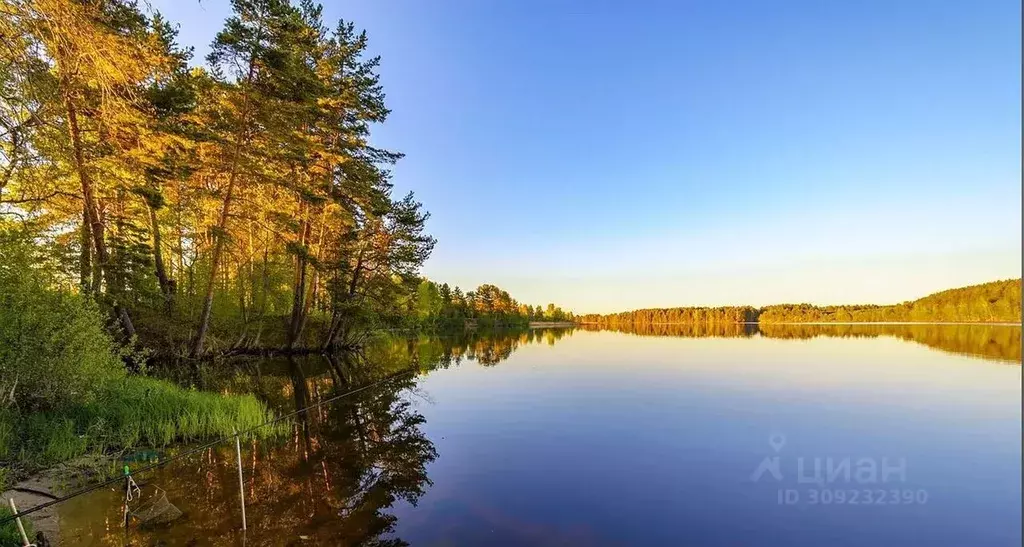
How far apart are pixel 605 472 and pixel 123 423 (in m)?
11.9

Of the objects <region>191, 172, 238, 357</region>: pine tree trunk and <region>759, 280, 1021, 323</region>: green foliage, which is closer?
<region>191, 172, 238, 357</region>: pine tree trunk

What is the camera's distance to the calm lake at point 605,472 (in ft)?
25.0

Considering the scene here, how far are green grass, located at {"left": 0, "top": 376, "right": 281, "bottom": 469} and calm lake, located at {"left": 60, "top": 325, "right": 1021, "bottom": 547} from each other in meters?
1.45

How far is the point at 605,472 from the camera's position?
1063cm

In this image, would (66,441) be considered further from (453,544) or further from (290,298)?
(290,298)

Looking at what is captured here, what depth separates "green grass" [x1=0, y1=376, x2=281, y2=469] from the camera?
360 inches

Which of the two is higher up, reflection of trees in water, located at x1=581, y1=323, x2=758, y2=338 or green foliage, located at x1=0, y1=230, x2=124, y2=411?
green foliage, located at x1=0, y1=230, x2=124, y2=411

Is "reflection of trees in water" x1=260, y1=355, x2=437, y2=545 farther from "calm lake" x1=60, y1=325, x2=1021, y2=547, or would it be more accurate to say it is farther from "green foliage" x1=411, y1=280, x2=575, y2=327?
"green foliage" x1=411, y1=280, x2=575, y2=327

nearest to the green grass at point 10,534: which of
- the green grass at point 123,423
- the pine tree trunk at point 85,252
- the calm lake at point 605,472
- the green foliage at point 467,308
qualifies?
the calm lake at point 605,472

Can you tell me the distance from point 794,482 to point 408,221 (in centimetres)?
3162

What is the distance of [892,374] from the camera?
26.5 meters

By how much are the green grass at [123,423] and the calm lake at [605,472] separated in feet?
4.75

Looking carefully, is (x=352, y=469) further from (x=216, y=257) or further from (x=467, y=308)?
(x=467, y=308)
